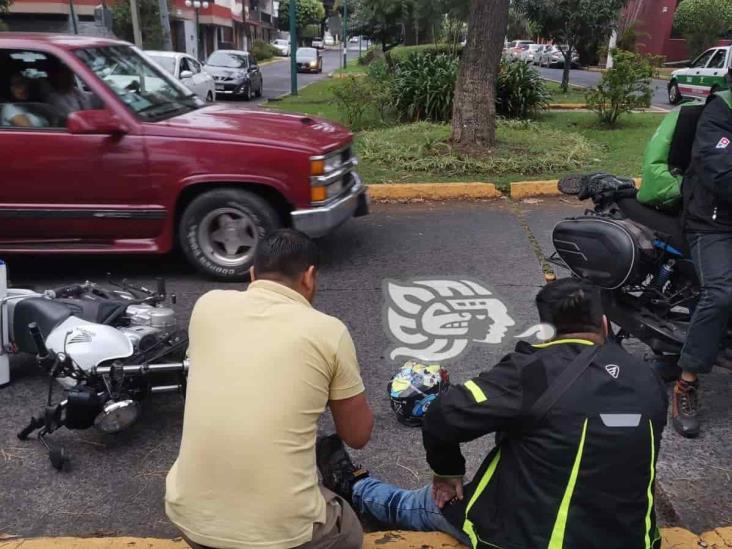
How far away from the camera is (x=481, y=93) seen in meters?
9.62

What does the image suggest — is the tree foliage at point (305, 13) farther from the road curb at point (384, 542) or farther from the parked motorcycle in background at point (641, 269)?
the road curb at point (384, 542)

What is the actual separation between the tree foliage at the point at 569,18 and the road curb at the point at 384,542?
20065 mm

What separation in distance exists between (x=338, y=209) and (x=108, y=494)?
119 inches

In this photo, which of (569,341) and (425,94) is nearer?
(569,341)

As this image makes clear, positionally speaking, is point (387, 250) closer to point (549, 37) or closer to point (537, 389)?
point (537, 389)

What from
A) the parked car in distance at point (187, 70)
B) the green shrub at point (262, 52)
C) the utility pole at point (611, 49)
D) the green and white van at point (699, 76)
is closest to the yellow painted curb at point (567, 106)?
the utility pole at point (611, 49)

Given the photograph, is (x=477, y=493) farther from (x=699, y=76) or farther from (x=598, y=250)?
(x=699, y=76)

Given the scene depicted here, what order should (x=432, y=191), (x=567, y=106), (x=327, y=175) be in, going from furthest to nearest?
(x=567, y=106), (x=432, y=191), (x=327, y=175)

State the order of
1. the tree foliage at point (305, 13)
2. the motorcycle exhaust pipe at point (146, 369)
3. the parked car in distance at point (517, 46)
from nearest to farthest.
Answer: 1. the motorcycle exhaust pipe at point (146, 369)
2. the parked car in distance at point (517, 46)
3. the tree foliage at point (305, 13)

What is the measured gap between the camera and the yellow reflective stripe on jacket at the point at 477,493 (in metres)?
2.29

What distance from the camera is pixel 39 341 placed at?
3373 millimetres

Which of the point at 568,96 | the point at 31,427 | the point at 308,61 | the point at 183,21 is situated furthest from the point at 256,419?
the point at 183,21

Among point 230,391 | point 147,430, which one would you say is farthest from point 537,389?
point 147,430

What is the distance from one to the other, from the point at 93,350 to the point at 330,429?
1.21 m
